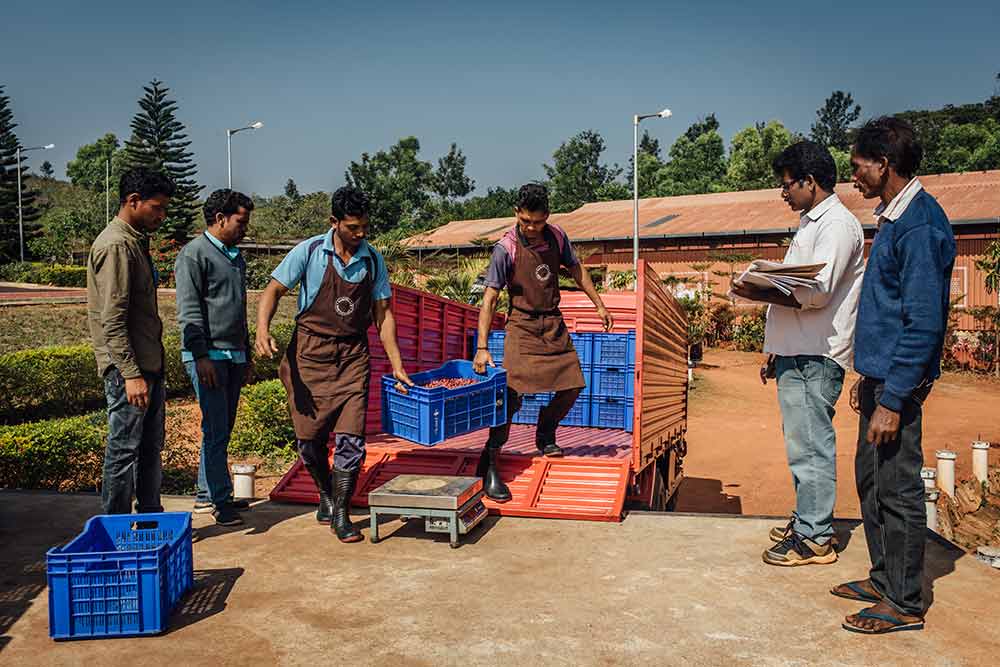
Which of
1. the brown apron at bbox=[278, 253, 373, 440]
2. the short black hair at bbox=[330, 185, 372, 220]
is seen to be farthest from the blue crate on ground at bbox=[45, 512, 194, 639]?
the short black hair at bbox=[330, 185, 372, 220]

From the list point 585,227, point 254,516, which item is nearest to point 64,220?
point 585,227

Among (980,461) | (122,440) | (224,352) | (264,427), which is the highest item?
(224,352)

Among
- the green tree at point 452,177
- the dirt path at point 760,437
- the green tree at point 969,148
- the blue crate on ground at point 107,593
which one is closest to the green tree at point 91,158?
the green tree at point 452,177

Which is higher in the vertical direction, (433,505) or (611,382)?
(611,382)

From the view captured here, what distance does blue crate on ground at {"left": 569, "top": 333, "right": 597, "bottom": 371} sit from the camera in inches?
295

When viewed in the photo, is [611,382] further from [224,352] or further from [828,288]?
[224,352]

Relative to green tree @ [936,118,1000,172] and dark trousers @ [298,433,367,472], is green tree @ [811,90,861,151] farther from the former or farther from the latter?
dark trousers @ [298,433,367,472]

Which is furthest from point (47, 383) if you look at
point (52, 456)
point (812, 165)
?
point (812, 165)

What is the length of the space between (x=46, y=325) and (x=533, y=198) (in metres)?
18.5

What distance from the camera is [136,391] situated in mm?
4562

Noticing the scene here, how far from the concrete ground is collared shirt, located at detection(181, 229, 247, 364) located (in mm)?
1068

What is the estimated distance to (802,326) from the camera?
178 inches

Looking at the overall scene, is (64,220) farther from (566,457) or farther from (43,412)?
(566,457)

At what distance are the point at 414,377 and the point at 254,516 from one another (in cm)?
139
